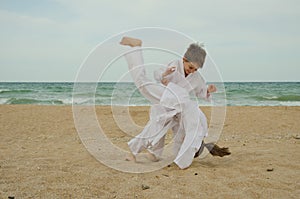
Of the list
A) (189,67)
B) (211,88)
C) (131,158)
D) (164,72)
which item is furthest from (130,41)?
(131,158)

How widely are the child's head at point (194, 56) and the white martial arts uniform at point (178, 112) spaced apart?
92mm

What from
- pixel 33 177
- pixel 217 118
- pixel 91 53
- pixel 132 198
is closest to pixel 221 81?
pixel 217 118

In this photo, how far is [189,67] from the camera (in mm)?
4152

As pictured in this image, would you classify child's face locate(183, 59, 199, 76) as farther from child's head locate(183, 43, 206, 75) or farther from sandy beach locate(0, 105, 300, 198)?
sandy beach locate(0, 105, 300, 198)

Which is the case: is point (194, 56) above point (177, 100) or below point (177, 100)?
above

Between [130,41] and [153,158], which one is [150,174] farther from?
[130,41]

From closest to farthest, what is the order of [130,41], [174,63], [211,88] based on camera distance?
1. [130,41]
2. [174,63]
3. [211,88]

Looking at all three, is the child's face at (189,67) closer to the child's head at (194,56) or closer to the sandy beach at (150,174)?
the child's head at (194,56)

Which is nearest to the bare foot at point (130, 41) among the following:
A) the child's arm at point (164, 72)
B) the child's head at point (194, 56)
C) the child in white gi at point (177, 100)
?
the child in white gi at point (177, 100)

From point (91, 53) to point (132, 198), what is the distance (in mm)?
1469

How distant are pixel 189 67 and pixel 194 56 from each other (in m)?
0.13

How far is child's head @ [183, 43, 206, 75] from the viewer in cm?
410

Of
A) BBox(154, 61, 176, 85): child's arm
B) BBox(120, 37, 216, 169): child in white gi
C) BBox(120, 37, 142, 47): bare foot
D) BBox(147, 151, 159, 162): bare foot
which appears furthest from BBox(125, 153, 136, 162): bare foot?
BBox(120, 37, 142, 47): bare foot

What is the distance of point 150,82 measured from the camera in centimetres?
412
